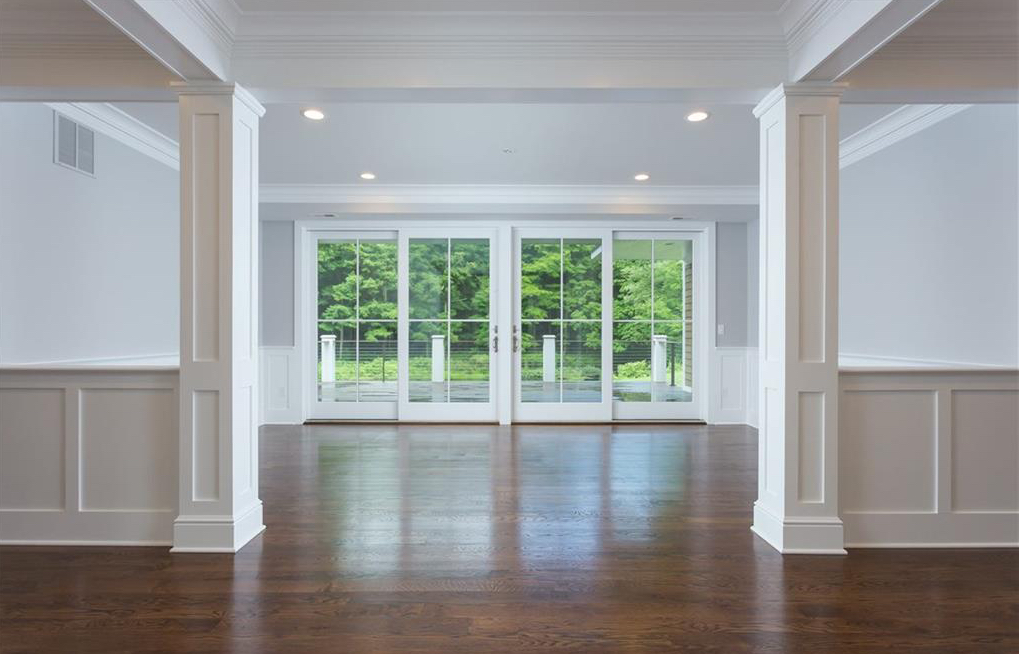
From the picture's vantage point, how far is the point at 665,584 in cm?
247

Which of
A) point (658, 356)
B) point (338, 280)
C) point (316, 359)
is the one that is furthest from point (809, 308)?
point (316, 359)

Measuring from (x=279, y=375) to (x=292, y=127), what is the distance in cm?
340

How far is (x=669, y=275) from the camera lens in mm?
6703

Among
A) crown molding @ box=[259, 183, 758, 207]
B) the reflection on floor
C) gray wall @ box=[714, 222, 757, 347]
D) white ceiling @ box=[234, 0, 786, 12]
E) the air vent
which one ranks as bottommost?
the reflection on floor

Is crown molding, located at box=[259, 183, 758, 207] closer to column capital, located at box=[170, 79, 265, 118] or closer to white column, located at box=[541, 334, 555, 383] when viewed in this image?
white column, located at box=[541, 334, 555, 383]

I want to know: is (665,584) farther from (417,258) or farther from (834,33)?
(417,258)

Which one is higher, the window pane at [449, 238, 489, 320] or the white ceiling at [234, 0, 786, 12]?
the white ceiling at [234, 0, 786, 12]

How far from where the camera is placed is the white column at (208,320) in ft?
9.31

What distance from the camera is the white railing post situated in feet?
21.7

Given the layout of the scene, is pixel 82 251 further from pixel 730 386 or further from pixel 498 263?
pixel 730 386

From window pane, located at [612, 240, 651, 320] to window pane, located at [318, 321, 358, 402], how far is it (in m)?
3.12

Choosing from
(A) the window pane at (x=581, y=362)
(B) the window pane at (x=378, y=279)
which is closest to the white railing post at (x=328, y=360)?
(B) the window pane at (x=378, y=279)

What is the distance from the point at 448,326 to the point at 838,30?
15.9 feet

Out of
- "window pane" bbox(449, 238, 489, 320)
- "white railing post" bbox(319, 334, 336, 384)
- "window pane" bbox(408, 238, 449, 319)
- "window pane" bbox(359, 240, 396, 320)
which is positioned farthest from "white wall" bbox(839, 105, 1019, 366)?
"white railing post" bbox(319, 334, 336, 384)
